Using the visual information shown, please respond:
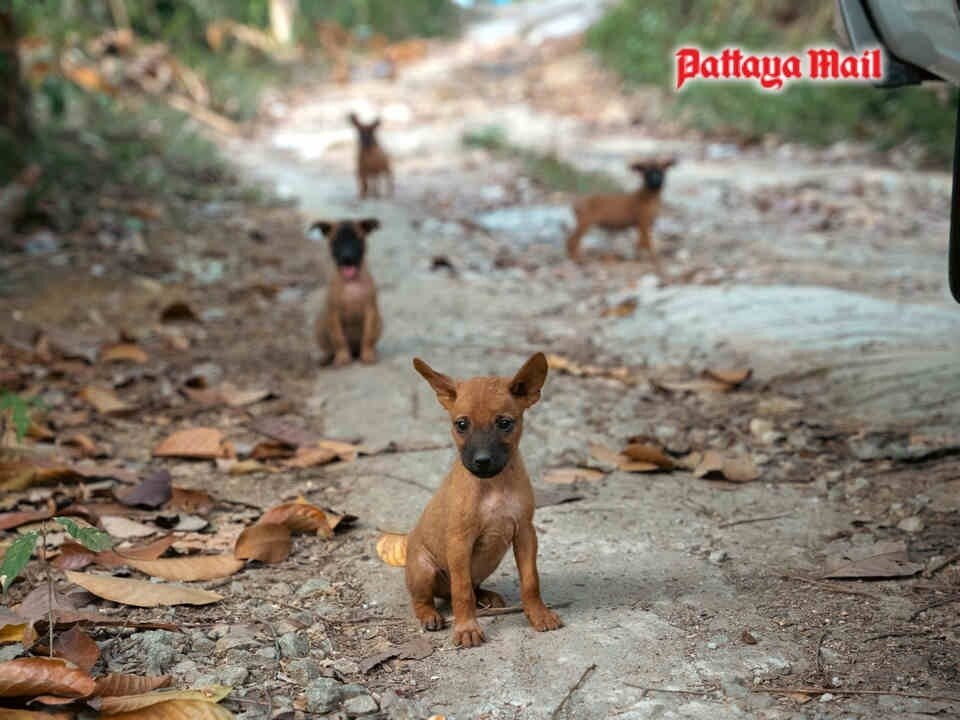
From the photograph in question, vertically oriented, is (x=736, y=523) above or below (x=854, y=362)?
below

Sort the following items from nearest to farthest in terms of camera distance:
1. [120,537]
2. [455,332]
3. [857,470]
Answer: [120,537] < [857,470] < [455,332]

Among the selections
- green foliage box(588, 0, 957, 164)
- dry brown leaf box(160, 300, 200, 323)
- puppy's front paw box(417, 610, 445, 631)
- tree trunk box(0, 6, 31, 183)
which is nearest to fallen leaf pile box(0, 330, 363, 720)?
dry brown leaf box(160, 300, 200, 323)

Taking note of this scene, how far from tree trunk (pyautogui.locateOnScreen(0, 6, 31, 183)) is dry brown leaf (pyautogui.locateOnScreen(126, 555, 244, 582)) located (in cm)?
627

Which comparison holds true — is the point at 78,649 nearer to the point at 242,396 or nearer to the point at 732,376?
the point at 242,396

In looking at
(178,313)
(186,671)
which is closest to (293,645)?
(186,671)

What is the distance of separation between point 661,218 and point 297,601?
7.44 meters

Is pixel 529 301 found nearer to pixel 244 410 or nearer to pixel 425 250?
pixel 425 250

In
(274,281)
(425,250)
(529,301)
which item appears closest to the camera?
(529,301)

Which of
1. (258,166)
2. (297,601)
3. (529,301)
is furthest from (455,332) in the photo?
(258,166)

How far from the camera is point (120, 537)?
412 cm

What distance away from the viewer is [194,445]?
5105 mm

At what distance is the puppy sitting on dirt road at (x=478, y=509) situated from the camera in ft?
10.6

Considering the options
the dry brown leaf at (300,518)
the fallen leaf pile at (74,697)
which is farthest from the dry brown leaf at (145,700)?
the dry brown leaf at (300,518)

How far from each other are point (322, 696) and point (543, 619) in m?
0.73
